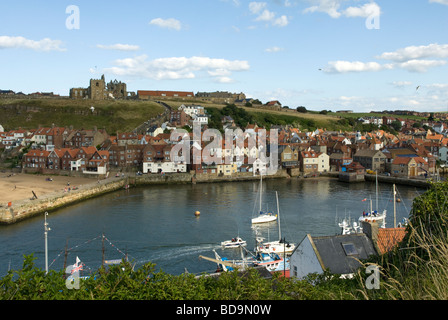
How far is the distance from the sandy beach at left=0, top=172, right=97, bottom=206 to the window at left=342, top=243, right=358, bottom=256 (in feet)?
73.1

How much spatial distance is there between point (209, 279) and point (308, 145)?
43.7m

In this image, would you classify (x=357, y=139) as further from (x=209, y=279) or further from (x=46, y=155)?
(x=209, y=279)

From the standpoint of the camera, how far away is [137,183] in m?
37.0

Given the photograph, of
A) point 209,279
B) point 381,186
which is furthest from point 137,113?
point 209,279

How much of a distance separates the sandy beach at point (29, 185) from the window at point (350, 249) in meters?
22.3

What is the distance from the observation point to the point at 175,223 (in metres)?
22.0

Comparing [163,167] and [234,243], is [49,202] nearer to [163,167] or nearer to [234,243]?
[234,243]

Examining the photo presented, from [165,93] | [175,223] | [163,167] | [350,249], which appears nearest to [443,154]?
[163,167]

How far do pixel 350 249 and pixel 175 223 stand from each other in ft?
43.5

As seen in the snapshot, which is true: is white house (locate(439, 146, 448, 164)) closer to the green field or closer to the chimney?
the green field

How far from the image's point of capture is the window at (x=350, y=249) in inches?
401

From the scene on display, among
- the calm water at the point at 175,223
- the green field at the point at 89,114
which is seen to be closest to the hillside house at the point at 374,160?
the calm water at the point at 175,223

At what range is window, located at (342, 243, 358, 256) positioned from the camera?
10.2 meters

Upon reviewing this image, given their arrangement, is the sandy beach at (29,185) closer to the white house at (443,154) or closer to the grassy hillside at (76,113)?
the grassy hillside at (76,113)
